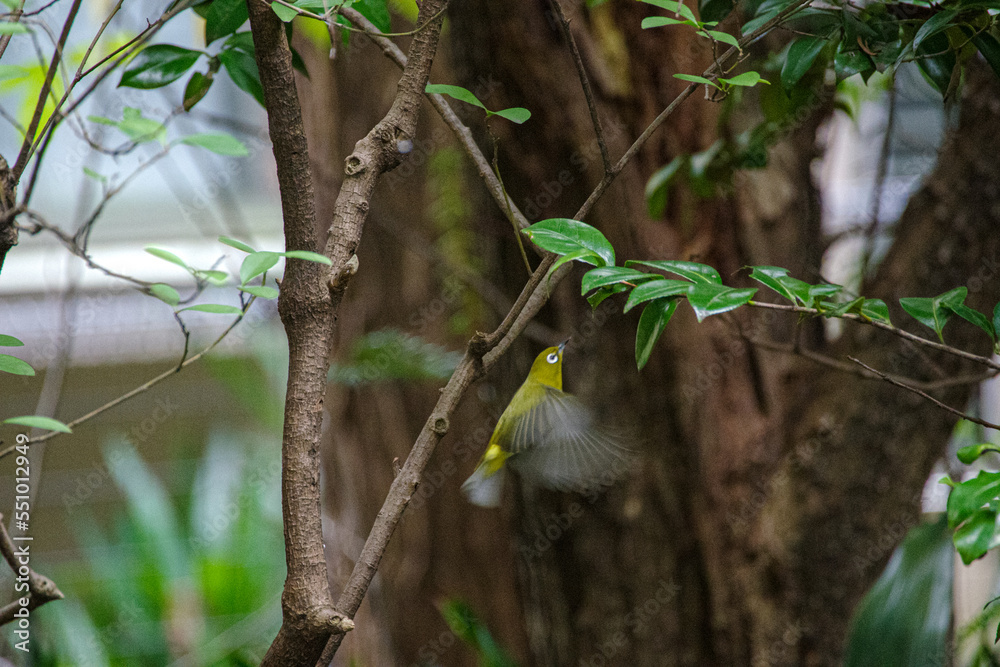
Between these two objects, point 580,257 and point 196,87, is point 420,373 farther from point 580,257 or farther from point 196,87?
point 580,257

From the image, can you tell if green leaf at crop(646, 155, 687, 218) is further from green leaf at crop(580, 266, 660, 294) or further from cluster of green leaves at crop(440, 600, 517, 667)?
cluster of green leaves at crop(440, 600, 517, 667)

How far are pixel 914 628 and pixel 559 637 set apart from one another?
0.47m

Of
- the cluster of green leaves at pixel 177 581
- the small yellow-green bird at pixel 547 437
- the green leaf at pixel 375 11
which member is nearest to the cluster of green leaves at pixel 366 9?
the green leaf at pixel 375 11

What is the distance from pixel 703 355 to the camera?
97 centimetres

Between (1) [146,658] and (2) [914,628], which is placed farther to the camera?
(1) [146,658]

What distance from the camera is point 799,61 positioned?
22.0 inches

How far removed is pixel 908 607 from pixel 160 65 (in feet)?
3.36

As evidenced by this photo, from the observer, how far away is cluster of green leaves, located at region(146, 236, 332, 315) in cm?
35

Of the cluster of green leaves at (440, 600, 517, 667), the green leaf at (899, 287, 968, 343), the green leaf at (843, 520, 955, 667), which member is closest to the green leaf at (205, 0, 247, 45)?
the green leaf at (899, 287, 968, 343)

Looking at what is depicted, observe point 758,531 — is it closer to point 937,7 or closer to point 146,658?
point 937,7

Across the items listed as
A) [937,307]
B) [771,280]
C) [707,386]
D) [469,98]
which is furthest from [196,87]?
[707,386]

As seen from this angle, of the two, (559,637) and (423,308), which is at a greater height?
(423,308)

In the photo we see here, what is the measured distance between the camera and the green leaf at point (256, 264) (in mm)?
344

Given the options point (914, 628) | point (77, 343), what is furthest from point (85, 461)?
point (914, 628)
